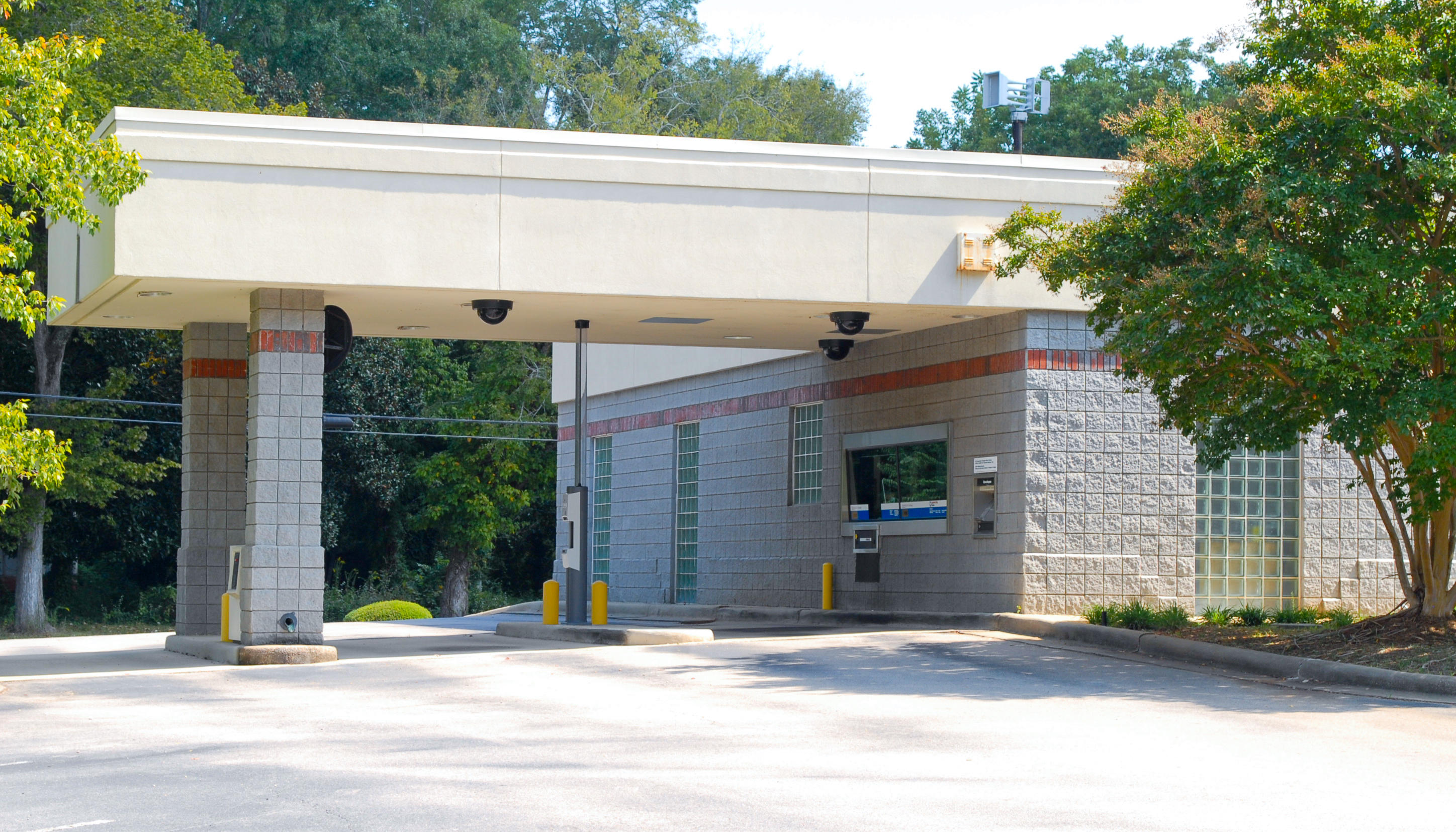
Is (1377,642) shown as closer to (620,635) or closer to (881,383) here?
(620,635)

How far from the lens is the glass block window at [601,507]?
30.7 meters

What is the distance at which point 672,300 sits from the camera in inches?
726

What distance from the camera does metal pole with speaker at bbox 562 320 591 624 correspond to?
A: 64.3ft

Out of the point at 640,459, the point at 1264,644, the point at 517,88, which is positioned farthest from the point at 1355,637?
the point at 517,88

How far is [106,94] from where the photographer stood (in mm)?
31469

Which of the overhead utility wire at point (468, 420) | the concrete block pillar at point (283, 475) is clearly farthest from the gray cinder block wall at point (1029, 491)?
the overhead utility wire at point (468, 420)

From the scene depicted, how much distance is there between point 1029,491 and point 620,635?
17.4 feet

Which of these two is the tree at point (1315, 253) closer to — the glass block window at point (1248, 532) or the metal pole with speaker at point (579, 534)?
the glass block window at point (1248, 532)

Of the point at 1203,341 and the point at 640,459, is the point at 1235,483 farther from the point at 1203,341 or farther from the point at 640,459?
the point at 640,459

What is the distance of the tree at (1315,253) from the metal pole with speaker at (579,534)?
21.8ft

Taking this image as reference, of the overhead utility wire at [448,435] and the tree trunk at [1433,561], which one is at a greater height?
the overhead utility wire at [448,435]

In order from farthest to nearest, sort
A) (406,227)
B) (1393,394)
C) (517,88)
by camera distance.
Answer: (517,88)
(406,227)
(1393,394)

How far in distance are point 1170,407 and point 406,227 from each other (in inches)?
333

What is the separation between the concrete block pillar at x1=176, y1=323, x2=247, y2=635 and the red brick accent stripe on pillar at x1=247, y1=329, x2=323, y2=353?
10.0 feet
